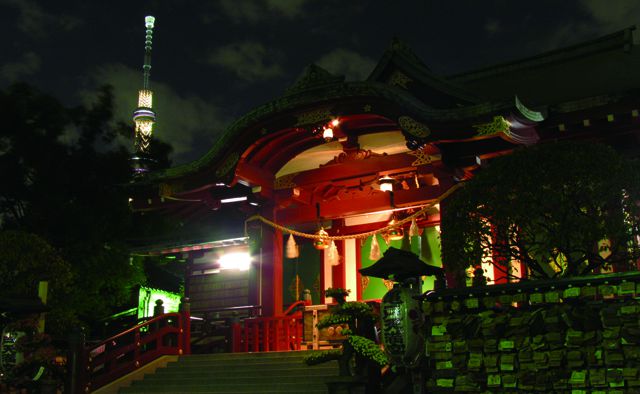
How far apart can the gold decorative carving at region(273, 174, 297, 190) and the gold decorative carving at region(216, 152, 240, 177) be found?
1.78 m

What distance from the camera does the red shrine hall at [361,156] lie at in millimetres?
14164

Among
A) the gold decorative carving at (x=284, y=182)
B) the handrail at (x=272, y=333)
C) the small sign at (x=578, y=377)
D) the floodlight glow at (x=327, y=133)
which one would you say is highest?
the floodlight glow at (x=327, y=133)

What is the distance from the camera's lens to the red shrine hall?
14164mm

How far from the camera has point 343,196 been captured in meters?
18.5

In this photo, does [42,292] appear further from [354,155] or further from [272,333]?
[354,155]

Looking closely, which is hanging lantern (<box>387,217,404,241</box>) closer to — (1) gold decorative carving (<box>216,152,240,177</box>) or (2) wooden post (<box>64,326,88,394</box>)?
(1) gold decorative carving (<box>216,152,240,177</box>)

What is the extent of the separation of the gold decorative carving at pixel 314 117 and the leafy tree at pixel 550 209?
5488mm

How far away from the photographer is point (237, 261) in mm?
22781

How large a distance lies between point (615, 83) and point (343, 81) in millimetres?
6313

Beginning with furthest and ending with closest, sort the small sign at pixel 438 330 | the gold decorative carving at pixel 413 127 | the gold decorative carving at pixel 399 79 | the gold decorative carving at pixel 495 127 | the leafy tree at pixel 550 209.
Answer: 1. the gold decorative carving at pixel 399 79
2. the gold decorative carving at pixel 413 127
3. the gold decorative carving at pixel 495 127
4. the small sign at pixel 438 330
5. the leafy tree at pixel 550 209

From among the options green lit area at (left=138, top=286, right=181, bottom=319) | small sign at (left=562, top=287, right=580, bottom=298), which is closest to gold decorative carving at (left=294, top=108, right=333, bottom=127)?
small sign at (left=562, top=287, right=580, bottom=298)

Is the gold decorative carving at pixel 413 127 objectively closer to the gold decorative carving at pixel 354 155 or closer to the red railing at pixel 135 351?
the gold decorative carving at pixel 354 155

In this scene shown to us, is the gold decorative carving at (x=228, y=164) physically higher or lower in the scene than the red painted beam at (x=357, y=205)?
higher

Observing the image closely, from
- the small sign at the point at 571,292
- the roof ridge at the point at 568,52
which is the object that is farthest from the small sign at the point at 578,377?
the roof ridge at the point at 568,52
